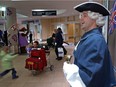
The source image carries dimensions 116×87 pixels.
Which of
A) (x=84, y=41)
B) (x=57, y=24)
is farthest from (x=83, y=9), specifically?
(x=57, y=24)

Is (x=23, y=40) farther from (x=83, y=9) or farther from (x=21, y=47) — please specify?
(x=83, y=9)

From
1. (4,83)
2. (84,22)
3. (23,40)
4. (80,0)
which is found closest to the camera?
(84,22)

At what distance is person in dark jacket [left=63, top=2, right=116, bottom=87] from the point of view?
119 cm

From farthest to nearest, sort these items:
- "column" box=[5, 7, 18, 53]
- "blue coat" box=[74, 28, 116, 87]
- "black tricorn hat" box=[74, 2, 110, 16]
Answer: "column" box=[5, 7, 18, 53] < "black tricorn hat" box=[74, 2, 110, 16] < "blue coat" box=[74, 28, 116, 87]

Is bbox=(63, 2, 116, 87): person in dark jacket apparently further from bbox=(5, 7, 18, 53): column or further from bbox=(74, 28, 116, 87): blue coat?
bbox=(5, 7, 18, 53): column

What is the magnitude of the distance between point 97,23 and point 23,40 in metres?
8.39

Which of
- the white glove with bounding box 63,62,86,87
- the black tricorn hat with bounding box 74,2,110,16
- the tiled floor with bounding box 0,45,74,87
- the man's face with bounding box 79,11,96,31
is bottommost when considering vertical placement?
the tiled floor with bounding box 0,45,74,87

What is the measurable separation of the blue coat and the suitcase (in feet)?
13.2

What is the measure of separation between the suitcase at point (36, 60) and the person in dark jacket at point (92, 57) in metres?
3.97

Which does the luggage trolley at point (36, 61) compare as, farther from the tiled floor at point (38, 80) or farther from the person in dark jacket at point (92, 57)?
the person in dark jacket at point (92, 57)

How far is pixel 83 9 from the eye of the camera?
1.34 metres

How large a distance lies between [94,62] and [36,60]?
415cm

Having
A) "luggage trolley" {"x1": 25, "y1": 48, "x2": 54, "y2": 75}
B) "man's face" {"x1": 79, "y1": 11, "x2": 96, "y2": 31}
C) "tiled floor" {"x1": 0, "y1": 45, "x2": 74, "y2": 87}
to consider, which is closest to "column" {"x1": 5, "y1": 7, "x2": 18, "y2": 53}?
"tiled floor" {"x1": 0, "y1": 45, "x2": 74, "y2": 87}

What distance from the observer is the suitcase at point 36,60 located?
5.21 meters
